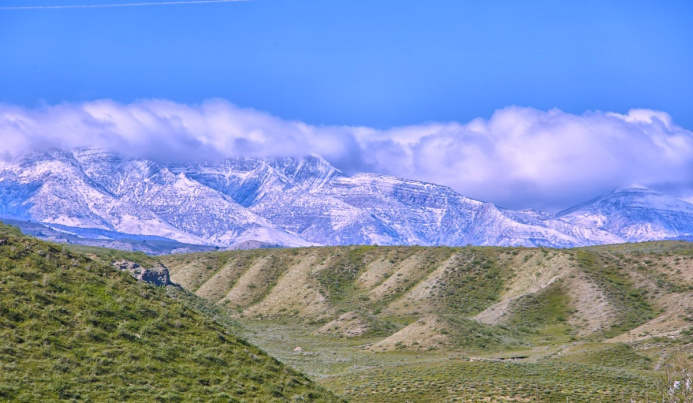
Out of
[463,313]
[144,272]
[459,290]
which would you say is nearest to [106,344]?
[144,272]

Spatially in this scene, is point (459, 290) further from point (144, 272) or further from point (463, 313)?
point (144, 272)

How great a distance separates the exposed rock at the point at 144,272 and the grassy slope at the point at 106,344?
75.5 metres

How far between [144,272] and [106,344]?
88644mm

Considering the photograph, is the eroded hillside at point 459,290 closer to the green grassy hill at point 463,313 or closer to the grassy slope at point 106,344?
the green grassy hill at point 463,313

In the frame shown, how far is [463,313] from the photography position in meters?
129

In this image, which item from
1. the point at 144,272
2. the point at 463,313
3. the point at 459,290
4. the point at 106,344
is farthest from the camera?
the point at 459,290

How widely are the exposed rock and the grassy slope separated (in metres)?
75.5

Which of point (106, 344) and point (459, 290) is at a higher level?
point (459, 290)

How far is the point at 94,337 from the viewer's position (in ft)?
120

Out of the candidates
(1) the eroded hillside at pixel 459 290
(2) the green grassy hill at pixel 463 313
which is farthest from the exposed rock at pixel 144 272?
(1) the eroded hillside at pixel 459 290

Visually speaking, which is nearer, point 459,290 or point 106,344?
point 106,344

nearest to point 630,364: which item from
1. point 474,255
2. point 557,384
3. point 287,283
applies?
point 557,384

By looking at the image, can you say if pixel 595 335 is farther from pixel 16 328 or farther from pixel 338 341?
pixel 16 328

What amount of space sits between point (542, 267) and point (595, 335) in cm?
3195
